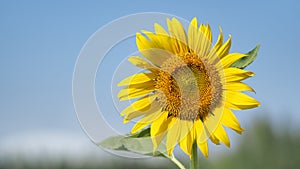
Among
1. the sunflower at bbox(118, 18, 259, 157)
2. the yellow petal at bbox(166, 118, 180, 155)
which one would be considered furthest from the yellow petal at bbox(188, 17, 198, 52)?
the yellow petal at bbox(166, 118, 180, 155)

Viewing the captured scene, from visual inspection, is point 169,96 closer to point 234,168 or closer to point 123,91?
point 123,91

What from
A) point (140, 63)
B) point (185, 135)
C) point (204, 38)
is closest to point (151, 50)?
point (140, 63)

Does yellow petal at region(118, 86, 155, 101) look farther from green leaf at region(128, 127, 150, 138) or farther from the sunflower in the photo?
green leaf at region(128, 127, 150, 138)

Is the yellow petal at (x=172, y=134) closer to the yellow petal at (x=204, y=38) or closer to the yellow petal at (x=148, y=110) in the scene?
the yellow petal at (x=148, y=110)

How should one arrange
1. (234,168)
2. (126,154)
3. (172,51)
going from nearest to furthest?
(126,154) < (172,51) < (234,168)

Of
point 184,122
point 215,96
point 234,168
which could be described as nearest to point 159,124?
point 184,122

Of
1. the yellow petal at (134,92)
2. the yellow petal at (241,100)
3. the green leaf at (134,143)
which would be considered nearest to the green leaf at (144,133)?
the green leaf at (134,143)
